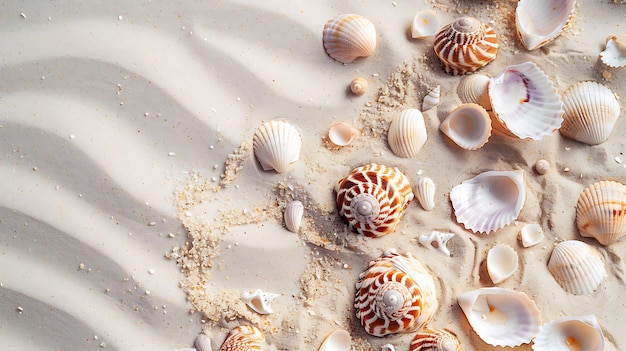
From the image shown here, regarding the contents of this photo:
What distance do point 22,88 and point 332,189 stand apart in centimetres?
146

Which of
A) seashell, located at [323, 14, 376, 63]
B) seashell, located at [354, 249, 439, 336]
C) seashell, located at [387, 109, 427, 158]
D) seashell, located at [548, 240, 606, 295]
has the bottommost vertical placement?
seashell, located at [548, 240, 606, 295]

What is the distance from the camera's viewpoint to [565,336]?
238 centimetres

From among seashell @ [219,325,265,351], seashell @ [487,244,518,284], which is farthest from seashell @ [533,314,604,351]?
seashell @ [219,325,265,351]

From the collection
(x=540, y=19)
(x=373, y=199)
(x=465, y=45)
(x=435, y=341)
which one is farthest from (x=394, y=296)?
(x=540, y=19)

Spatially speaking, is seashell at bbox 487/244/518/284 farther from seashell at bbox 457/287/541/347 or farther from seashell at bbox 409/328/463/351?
seashell at bbox 409/328/463/351

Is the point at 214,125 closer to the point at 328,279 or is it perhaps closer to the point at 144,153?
the point at 144,153

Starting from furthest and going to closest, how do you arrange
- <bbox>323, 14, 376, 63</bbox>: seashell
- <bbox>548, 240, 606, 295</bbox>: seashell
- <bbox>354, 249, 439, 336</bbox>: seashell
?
<bbox>323, 14, 376, 63</bbox>: seashell < <bbox>548, 240, 606, 295</bbox>: seashell < <bbox>354, 249, 439, 336</bbox>: seashell

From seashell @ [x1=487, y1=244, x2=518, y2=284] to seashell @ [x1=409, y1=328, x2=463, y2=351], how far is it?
325mm

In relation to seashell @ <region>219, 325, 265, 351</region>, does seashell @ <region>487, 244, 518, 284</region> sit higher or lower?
lower

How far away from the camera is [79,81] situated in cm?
243

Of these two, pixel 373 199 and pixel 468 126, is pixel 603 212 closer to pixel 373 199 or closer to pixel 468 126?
pixel 468 126

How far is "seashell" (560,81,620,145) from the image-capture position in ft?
8.09

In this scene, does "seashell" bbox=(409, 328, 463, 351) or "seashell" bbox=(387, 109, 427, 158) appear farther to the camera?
"seashell" bbox=(387, 109, 427, 158)

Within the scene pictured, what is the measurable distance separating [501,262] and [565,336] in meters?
0.41
